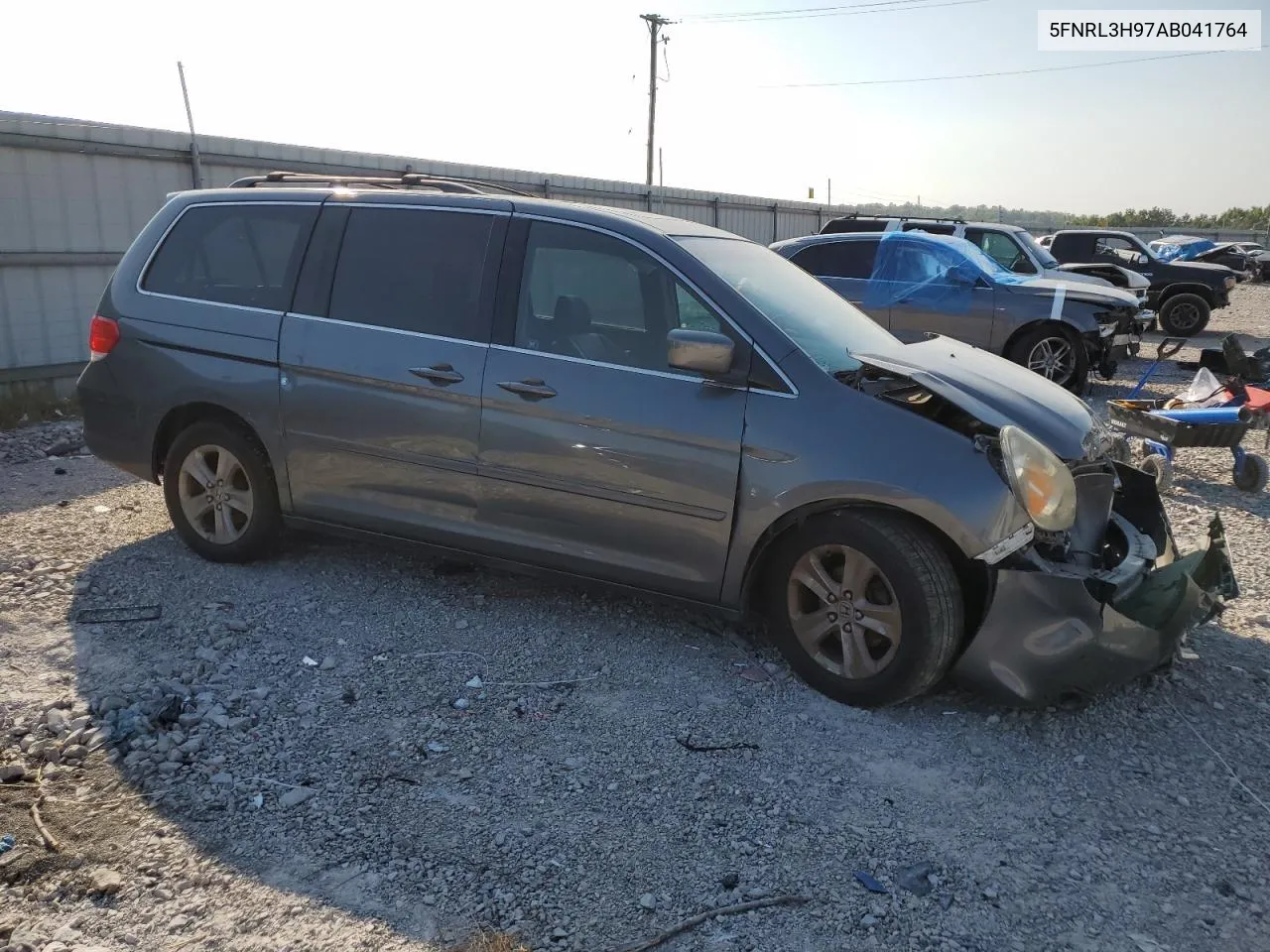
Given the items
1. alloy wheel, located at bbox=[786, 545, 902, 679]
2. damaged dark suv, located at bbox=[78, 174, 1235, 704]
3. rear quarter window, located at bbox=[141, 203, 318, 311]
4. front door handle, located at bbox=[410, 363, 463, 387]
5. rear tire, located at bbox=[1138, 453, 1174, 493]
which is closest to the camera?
damaged dark suv, located at bbox=[78, 174, 1235, 704]

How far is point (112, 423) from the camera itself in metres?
5.15

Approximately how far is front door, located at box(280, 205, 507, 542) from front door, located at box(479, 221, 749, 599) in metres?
0.17

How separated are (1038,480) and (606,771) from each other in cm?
185

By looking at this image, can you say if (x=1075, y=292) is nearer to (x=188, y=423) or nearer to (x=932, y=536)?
(x=932, y=536)

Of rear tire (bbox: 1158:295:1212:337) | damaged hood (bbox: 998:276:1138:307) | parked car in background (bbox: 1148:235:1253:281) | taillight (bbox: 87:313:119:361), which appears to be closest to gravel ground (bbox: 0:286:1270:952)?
taillight (bbox: 87:313:119:361)

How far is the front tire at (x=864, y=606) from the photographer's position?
3498 millimetres

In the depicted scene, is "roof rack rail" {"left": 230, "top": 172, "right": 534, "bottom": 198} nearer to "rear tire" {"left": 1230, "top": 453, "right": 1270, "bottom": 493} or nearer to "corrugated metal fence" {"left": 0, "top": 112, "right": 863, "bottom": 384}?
"corrugated metal fence" {"left": 0, "top": 112, "right": 863, "bottom": 384}

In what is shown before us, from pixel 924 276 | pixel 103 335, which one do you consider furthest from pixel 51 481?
pixel 924 276

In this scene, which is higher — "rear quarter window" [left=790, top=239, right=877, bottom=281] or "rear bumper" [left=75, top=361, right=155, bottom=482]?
"rear quarter window" [left=790, top=239, right=877, bottom=281]

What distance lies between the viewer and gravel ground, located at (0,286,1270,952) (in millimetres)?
2645

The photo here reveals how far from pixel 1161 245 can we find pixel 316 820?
27.1m

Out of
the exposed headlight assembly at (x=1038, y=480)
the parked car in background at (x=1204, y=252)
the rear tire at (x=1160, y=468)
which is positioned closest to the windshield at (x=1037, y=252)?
the rear tire at (x=1160, y=468)

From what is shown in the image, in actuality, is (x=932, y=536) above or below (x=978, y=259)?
below

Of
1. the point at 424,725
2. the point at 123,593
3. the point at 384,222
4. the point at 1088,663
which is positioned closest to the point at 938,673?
the point at 1088,663
